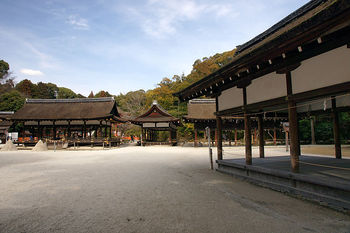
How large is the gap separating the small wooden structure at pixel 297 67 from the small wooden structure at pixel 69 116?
1886 centimetres

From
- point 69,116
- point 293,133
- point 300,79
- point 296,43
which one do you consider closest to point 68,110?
point 69,116

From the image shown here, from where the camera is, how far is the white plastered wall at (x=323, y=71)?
361 cm

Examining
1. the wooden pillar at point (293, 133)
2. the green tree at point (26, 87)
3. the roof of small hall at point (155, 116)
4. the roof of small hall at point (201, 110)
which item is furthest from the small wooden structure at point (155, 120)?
the green tree at point (26, 87)

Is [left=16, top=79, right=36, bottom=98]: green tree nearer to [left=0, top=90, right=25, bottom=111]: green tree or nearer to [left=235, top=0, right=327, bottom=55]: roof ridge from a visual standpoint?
[left=0, top=90, right=25, bottom=111]: green tree

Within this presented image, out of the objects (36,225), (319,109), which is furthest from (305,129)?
(36,225)

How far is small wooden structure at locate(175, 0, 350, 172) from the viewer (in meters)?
3.24

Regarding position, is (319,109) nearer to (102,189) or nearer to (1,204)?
(102,189)

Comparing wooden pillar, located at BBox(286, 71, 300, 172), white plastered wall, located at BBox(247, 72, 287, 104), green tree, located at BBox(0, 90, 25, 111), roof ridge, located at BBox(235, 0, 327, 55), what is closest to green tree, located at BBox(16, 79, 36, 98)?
green tree, located at BBox(0, 90, 25, 111)

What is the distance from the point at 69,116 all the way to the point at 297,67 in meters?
24.7

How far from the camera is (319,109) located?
7703 mm

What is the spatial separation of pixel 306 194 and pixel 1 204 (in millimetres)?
6360

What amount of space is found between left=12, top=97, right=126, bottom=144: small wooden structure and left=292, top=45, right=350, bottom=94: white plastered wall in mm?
20435

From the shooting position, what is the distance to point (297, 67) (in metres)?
4.41

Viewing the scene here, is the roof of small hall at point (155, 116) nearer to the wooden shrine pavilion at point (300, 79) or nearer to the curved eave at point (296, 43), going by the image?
the wooden shrine pavilion at point (300, 79)
